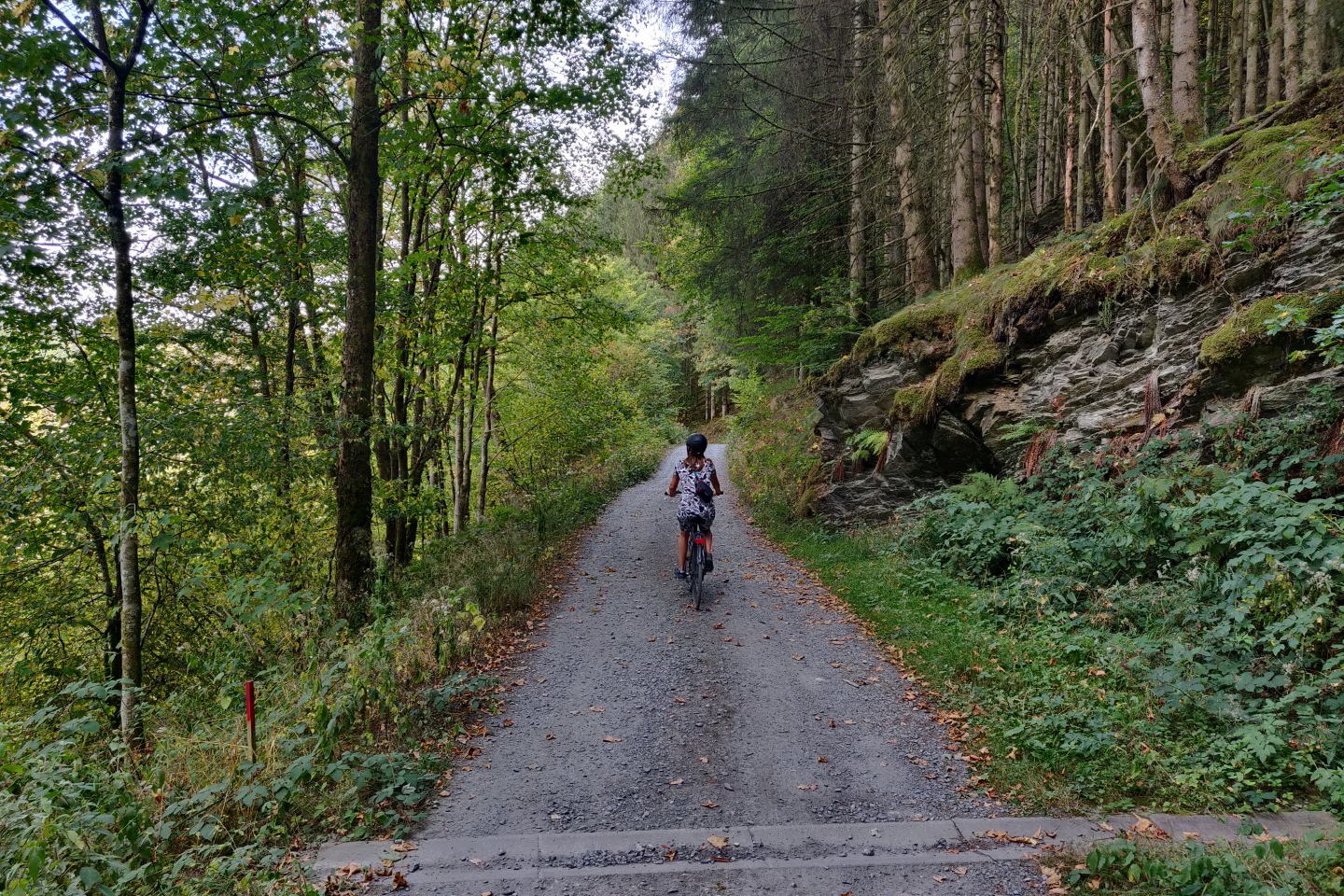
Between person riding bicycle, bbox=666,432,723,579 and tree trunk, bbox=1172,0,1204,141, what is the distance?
6720 millimetres

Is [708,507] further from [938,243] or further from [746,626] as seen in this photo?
[938,243]

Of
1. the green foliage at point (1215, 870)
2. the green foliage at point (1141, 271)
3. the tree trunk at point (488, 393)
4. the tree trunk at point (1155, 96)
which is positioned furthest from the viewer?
the tree trunk at point (488, 393)

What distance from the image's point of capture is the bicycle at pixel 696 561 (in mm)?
7957

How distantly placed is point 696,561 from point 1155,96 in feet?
25.1

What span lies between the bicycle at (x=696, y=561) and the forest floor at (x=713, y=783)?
571 mm

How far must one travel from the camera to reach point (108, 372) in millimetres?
7688

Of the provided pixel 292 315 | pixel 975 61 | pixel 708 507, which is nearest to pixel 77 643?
pixel 292 315

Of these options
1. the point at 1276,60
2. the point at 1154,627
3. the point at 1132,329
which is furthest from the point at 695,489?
the point at 1276,60

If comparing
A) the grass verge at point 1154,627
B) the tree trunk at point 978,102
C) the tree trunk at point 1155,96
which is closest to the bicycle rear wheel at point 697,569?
the grass verge at point 1154,627

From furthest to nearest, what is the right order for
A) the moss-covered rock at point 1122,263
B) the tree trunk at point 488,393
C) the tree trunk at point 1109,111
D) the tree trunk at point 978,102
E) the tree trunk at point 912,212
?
the tree trunk at point 488,393 < the tree trunk at point 912,212 < the tree trunk at point 978,102 < the tree trunk at point 1109,111 < the moss-covered rock at point 1122,263

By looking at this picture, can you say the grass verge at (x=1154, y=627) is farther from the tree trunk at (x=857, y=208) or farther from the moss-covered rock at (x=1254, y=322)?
the tree trunk at (x=857, y=208)

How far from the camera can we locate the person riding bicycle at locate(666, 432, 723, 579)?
7.95 meters

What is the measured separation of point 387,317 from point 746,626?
711 cm

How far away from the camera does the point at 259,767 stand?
3.96 meters
